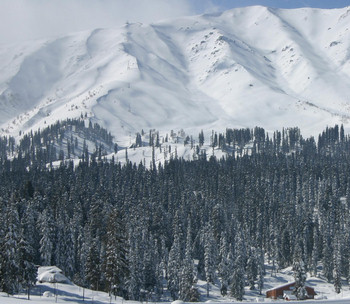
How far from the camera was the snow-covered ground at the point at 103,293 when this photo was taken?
6642 cm

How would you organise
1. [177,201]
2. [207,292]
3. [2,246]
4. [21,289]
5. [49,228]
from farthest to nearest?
[177,201]
[207,292]
[49,228]
[21,289]
[2,246]

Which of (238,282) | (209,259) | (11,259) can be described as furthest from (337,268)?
(11,259)

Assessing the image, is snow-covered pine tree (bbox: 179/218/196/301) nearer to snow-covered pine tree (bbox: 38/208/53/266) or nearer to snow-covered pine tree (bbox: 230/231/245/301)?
snow-covered pine tree (bbox: 230/231/245/301)

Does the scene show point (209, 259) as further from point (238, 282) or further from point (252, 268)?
point (252, 268)

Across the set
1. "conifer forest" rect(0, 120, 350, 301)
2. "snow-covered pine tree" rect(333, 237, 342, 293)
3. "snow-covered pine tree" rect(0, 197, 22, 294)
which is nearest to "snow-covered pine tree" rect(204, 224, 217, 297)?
"conifer forest" rect(0, 120, 350, 301)

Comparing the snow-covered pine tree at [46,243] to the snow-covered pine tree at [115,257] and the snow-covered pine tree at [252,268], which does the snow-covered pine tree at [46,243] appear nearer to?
the snow-covered pine tree at [115,257]

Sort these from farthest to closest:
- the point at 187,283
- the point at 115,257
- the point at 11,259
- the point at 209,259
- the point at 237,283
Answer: the point at 209,259 → the point at 237,283 → the point at 187,283 → the point at 115,257 → the point at 11,259

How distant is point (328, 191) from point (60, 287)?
12378cm

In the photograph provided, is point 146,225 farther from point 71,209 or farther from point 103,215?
point 71,209

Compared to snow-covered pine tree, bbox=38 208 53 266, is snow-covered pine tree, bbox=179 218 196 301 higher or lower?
lower

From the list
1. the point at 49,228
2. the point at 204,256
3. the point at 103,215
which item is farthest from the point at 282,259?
the point at 49,228

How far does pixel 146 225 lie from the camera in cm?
14825

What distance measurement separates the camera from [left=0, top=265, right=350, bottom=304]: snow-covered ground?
6642cm

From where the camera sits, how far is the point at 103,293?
8925cm
